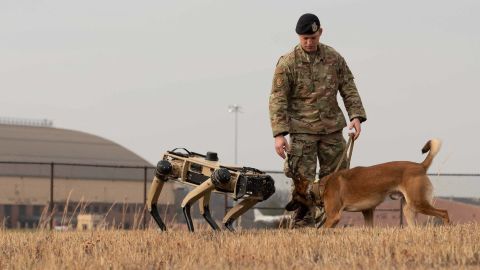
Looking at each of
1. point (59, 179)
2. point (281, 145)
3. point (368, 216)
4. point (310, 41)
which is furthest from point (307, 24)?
point (59, 179)

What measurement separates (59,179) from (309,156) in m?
70.6

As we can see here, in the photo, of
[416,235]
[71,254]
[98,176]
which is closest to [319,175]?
[416,235]

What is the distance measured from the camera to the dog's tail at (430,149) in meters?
11.1

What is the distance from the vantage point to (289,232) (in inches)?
400

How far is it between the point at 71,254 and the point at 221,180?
2175 mm

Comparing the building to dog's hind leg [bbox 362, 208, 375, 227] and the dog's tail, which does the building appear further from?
the dog's tail

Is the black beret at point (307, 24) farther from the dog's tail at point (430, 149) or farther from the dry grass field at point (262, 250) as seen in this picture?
the dry grass field at point (262, 250)

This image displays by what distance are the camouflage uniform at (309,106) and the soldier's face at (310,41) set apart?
0.11 m

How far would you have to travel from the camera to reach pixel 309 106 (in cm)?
1081

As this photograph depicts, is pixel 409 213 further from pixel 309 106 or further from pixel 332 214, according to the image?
pixel 309 106

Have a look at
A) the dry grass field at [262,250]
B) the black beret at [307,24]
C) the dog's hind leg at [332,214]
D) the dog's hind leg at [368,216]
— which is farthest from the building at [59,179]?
the dry grass field at [262,250]

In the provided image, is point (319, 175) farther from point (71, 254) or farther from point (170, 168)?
point (71, 254)

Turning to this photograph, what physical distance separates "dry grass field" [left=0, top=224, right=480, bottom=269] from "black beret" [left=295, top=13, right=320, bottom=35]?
6.93ft

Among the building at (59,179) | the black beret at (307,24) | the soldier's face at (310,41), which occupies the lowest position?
the building at (59,179)
